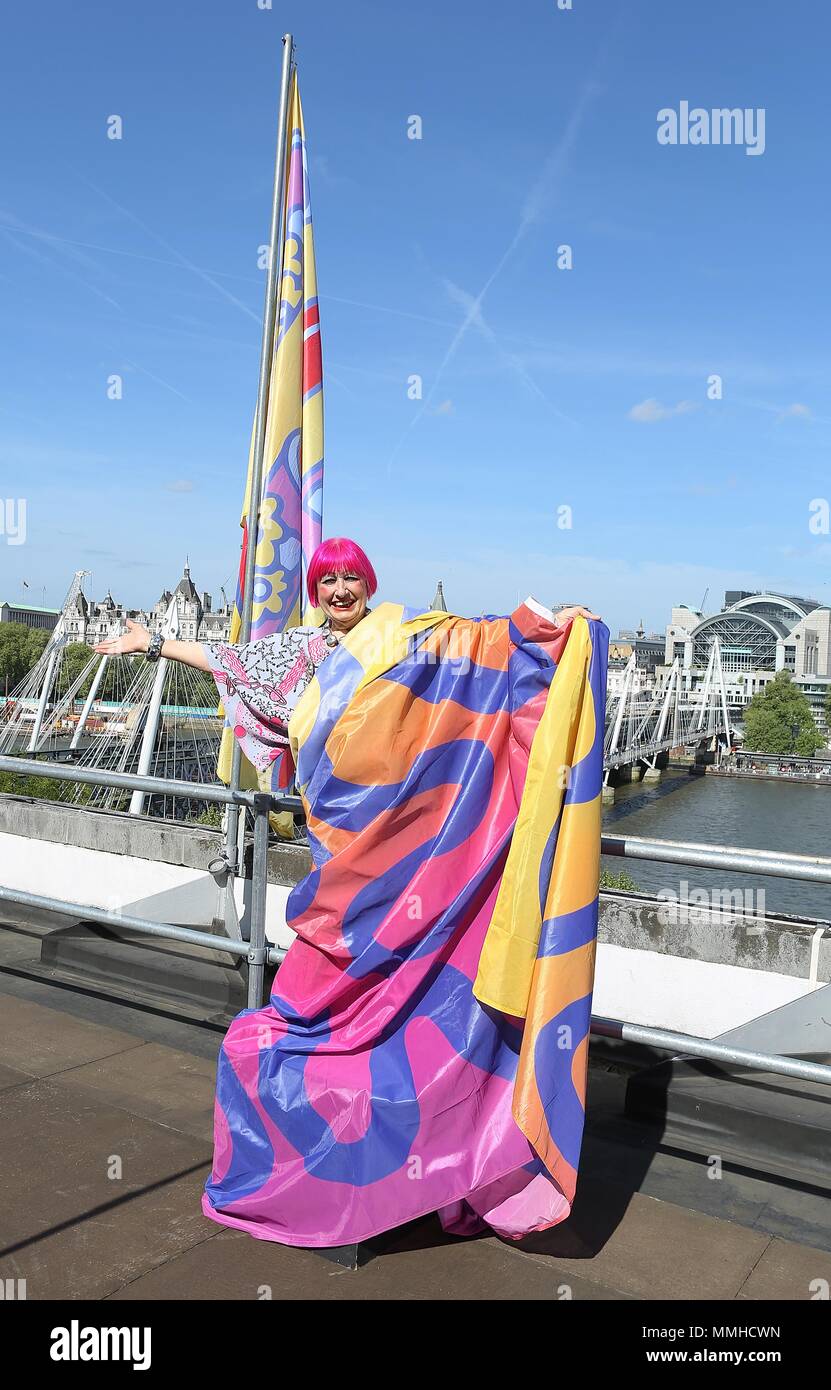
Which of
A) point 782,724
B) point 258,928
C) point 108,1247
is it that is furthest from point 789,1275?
point 782,724

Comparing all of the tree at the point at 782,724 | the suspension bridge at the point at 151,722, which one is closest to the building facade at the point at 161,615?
the suspension bridge at the point at 151,722

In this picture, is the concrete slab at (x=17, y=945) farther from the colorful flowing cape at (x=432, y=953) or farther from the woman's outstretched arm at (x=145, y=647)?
the colorful flowing cape at (x=432, y=953)

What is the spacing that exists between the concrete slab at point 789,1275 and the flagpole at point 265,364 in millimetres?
2567

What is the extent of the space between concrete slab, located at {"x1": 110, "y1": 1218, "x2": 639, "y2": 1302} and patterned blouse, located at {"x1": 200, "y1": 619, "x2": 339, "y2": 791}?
1184 mm

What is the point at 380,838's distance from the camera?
2.43m

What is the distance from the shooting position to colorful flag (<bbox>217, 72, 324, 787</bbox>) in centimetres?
452

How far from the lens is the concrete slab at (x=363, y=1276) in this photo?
205cm

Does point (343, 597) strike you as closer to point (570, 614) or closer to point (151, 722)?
point (570, 614)

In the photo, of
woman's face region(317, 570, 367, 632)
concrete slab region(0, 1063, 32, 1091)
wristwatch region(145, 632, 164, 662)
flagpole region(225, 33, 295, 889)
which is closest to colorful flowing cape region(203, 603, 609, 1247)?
woman's face region(317, 570, 367, 632)

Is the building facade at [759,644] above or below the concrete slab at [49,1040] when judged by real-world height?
above

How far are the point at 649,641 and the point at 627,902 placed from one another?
18518cm

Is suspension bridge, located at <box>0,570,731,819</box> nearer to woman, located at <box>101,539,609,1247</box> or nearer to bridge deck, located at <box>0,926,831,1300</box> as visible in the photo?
bridge deck, located at <box>0,926,831,1300</box>

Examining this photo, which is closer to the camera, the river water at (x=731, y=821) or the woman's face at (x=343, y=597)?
the woman's face at (x=343, y=597)
